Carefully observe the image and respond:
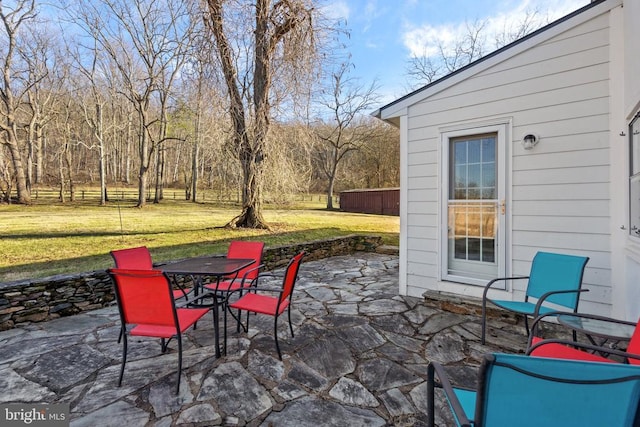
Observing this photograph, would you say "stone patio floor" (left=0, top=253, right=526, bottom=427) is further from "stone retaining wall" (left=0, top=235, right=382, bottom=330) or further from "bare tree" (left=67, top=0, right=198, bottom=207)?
"bare tree" (left=67, top=0, right=198, bottom=207)

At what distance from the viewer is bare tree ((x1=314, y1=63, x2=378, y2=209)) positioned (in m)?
22.5

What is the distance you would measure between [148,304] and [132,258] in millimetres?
1305

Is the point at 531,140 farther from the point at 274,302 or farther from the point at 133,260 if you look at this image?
the point at 133,260

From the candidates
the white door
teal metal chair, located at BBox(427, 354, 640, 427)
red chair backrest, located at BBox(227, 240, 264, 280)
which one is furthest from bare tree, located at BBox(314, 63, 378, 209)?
teal metal chair, located at BBox(427, 354, 640, 427)

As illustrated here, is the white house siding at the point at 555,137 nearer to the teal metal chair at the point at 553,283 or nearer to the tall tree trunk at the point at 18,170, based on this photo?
the teal metal chair at the point at 553,283

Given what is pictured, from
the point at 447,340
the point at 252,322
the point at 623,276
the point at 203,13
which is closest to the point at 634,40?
the point at 623,276

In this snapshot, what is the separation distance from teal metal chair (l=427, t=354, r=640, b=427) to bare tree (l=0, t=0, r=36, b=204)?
20.6m

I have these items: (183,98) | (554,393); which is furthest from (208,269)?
(183,98)

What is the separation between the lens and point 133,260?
322 centimetres

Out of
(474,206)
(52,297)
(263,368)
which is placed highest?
(474,206)

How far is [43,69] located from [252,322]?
69.2 feet

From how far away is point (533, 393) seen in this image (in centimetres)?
101

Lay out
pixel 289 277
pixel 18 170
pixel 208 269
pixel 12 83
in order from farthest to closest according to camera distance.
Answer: pixel 18 170
pixel 12 83
pixel 208 269
pixel 289 277

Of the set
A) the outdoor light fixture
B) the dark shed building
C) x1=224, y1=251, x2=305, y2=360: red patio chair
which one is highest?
the outdoor light fixture
